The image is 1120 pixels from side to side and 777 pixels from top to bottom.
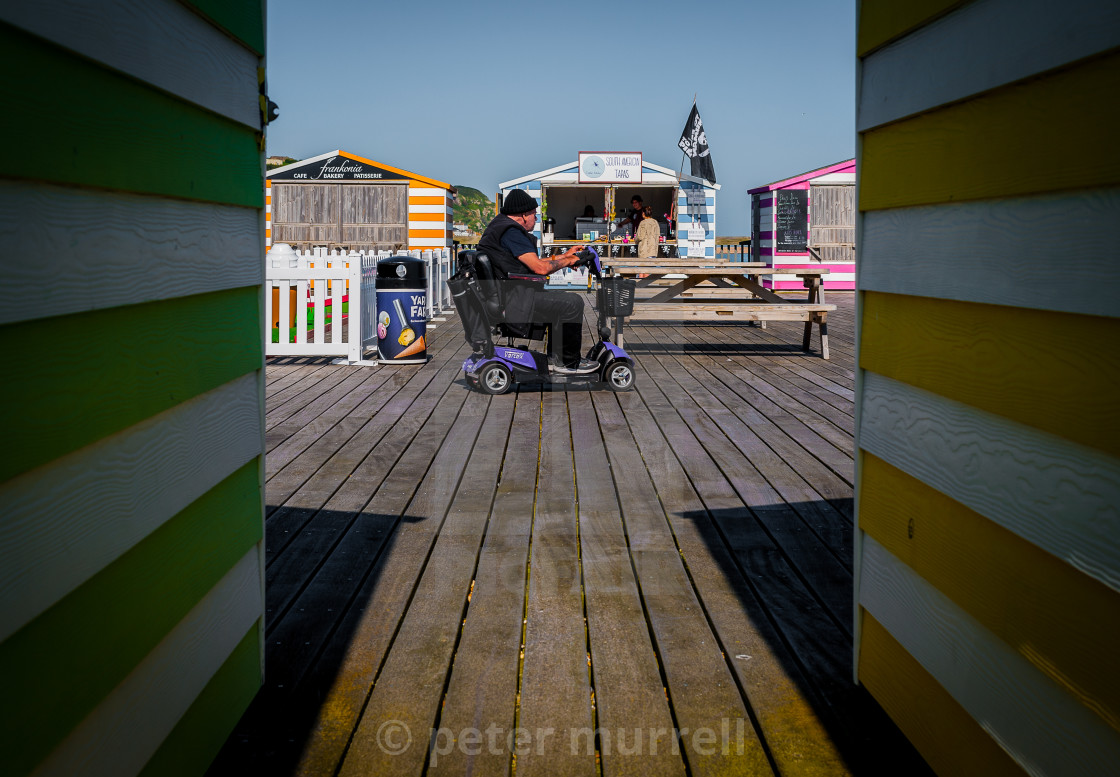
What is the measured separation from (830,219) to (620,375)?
52.3 ft

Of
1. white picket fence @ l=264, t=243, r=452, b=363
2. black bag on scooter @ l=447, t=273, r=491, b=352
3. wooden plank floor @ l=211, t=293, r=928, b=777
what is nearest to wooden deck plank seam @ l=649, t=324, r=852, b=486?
wooden plank floor @ l=211, t=293, r=928, b=777

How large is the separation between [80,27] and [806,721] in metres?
2.01

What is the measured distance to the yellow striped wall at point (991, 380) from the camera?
4.51ft

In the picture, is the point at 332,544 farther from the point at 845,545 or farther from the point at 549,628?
the point at 845,545

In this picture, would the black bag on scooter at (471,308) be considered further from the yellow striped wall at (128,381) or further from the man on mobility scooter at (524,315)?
the yellow striped wall at (128,381)

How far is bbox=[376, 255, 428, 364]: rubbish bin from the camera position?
28.7ft

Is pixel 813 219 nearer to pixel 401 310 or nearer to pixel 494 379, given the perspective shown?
pixel 401 310

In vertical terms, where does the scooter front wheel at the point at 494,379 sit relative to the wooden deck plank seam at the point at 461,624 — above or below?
above

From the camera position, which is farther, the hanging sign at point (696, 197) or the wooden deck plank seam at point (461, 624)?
the hanging sign at point (696, 197)

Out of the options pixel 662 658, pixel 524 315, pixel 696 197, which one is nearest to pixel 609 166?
pixel 696 197

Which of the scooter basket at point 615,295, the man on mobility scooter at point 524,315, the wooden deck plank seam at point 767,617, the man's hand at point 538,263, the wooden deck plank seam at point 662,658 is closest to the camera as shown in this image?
the wooden deck plank seam at point 662,658

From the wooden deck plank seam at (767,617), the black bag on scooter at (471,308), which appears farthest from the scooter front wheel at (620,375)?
the wooden deck plank seam at (767,617)

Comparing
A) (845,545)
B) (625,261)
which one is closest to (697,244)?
(625,261)

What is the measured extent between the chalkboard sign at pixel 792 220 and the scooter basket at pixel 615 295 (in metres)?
15.0
